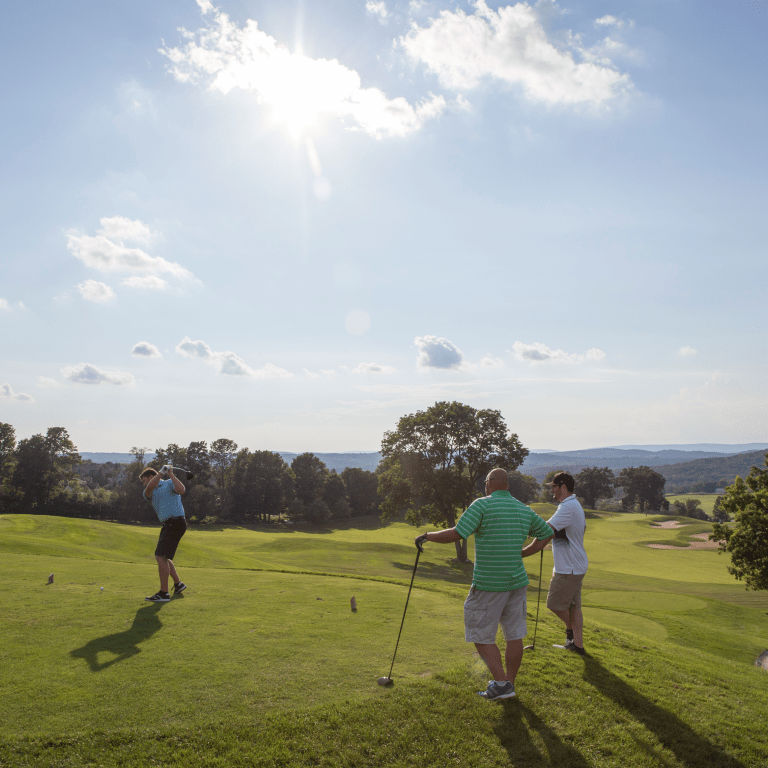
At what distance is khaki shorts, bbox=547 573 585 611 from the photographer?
771cm

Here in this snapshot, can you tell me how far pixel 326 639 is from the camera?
757cm

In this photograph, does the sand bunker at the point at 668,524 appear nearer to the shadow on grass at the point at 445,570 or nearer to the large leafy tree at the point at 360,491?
the large leafy tree at the point at 360,491

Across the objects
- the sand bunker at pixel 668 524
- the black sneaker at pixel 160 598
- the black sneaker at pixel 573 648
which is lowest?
the sand bunker at pixel 668 524

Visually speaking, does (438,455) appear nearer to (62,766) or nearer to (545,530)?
(545,530)

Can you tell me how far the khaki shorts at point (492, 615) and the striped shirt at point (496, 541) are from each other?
139 millimetres

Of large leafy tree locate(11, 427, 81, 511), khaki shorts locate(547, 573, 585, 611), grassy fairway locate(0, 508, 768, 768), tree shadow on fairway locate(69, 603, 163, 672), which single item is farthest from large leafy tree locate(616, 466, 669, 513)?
tree shadow on fairway locate(69, 603, 163, 672)

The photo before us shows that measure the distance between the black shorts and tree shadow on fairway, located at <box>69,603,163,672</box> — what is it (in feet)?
5.55

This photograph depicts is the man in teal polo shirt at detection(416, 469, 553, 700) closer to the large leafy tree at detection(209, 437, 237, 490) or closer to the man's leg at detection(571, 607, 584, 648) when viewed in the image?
the man's leg at detection(571, 607, 584, 648)

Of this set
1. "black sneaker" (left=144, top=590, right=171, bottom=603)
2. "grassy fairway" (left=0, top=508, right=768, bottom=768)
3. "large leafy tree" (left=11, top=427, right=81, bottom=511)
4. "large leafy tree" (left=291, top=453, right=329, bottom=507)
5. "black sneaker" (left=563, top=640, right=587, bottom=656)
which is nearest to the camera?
"grassy fairway" (left=0, top=508, right=768, bottom=768)

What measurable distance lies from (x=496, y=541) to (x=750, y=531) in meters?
24.3


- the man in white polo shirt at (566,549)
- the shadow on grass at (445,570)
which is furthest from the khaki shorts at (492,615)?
the shadow on grass at (445,570)

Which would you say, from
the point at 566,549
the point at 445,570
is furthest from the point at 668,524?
the point at 566,549

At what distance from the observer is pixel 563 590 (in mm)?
7789

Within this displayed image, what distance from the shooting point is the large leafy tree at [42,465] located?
70.6 meters
